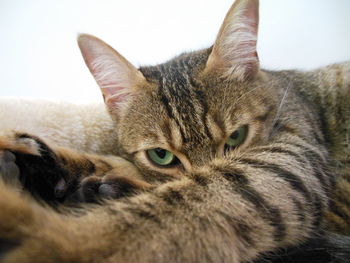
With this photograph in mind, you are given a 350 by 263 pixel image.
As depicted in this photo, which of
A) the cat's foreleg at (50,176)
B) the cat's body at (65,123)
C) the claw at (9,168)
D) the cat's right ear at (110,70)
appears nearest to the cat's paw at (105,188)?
the cat's foreleg at (50,176)

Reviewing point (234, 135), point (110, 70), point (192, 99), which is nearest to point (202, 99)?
point (192, 99)

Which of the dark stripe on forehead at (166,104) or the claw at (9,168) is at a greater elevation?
the claw at (9,168)

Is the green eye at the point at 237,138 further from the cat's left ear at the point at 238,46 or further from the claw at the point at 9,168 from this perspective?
the claw at the point at 9,168

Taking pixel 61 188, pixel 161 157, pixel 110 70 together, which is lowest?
pixel 161 157

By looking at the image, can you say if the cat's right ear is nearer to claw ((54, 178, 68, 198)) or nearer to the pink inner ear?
the pink inner ear

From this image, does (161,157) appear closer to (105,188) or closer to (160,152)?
(160,152)

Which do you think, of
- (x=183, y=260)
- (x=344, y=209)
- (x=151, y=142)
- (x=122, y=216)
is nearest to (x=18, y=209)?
(x=122, y=216)

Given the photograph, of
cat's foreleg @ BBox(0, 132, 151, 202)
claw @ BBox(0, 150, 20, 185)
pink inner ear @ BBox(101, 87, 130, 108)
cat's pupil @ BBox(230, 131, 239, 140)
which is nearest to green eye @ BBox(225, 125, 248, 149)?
cat's pupil @ BBox(230, 131, 239, 140)
